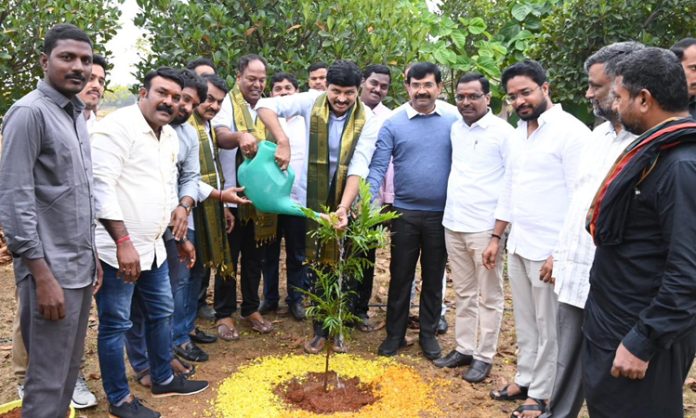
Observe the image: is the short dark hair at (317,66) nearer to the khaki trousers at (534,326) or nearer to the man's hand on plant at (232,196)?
the man's hand on plant at (232,196)

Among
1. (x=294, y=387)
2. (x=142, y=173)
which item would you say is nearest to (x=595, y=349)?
(x=294, y=387)

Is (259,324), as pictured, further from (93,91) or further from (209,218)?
(93,91)

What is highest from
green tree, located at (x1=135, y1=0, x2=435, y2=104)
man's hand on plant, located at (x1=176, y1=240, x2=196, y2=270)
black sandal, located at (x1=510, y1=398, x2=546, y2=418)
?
green tree, located at (x1=135, y1=0, x2=435, y2=104)

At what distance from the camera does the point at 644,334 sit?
2326mm

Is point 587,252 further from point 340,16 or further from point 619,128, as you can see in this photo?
point 340,16

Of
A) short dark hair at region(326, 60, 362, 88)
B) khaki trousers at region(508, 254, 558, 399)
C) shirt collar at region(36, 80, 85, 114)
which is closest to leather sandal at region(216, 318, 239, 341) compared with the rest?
short dark hair at region(326, 60, 362, 88)

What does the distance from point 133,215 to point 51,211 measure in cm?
76

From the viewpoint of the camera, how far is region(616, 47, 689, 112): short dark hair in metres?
2.41

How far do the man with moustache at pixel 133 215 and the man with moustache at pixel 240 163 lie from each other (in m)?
1.18

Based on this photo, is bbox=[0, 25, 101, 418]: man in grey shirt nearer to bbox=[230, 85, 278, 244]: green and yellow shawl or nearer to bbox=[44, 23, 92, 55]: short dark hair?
bbox=[44, 23, 92, 55]: short dark hair

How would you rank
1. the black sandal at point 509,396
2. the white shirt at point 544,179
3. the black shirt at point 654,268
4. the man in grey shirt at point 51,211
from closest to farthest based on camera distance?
the black shirt at point 654,268 < the man in grey shirt at point 51,211 < the white shirt at point 544,179 < the black sandal at point 509,396

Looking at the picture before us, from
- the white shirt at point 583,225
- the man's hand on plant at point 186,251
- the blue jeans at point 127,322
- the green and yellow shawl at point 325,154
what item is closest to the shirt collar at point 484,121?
the green and yellow shawl at point 325,154

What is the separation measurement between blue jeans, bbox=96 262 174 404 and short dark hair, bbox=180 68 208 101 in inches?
51.0

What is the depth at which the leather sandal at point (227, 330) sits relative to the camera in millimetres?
5363
